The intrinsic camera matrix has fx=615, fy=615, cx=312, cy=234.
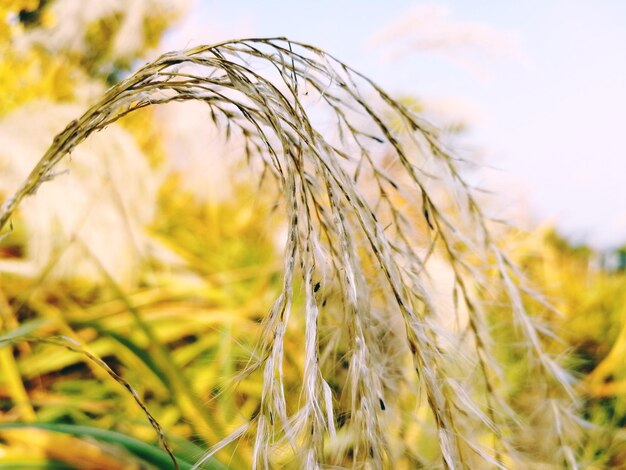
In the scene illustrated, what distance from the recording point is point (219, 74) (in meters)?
0.47

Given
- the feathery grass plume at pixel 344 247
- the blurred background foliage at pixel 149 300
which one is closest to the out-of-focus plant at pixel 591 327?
the blurred background foliage at pixel 149 300

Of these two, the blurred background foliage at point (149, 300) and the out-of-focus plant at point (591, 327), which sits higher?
the blurred background foliage at point (149, 300)

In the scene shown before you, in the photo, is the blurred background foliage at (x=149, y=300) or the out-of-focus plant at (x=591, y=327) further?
the out-of-focus plant at (x=591, y=327)

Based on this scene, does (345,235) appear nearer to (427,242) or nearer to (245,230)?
(427,242)

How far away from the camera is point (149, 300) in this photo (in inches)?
56.3

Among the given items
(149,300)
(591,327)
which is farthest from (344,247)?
(591,327)

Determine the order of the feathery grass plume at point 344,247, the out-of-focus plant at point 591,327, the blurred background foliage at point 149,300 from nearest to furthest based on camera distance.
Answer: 1. the feathery grass plume at point 344,247
2. the blurred background foliage at point 149,300
3. the out-of-focus plant at point 591,327

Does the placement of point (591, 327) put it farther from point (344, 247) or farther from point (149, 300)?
point (344, 247)

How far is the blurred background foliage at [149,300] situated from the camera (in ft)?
2.44

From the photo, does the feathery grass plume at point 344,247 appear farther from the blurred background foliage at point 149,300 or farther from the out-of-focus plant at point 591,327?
the out-of-focus plant at point 591,327

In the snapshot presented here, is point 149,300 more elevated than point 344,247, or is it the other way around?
point 149,300

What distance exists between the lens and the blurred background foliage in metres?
0.74

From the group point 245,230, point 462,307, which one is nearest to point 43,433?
point 462,307

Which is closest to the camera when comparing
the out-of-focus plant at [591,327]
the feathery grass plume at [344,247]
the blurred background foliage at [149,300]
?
the feathery grass plume at [344,247]
